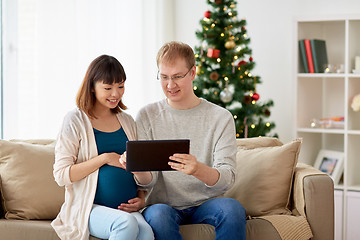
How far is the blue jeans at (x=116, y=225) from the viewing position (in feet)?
6.79

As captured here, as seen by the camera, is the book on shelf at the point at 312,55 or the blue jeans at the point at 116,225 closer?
the blue jeans at the point at 116,225

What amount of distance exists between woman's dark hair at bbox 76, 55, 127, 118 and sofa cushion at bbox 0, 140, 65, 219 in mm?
494

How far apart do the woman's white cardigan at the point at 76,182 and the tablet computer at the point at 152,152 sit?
0.84 ft

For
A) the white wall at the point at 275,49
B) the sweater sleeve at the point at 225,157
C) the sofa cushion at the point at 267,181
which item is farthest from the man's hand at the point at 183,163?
the white wall at the point at 275,49

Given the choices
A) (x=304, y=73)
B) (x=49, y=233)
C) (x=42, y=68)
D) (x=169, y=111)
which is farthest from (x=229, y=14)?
(x=49, y=233)

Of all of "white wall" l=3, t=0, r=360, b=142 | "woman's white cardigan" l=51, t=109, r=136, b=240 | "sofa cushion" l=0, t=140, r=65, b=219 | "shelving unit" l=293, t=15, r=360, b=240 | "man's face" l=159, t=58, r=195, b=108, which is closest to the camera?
"woman's white cardigan" l=51, t=109, r=136, b=240

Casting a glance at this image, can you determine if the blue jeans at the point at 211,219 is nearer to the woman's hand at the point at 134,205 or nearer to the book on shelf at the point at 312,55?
the woman's hand at the point at 134,205

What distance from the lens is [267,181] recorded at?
8.66 feet

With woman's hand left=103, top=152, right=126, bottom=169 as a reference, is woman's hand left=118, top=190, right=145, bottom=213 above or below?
below

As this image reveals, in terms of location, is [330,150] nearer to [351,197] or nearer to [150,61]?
[351,197]

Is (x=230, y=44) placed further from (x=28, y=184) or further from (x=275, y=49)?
(x=28, y=184)

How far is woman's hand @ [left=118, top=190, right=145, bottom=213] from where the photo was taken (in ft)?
7.48

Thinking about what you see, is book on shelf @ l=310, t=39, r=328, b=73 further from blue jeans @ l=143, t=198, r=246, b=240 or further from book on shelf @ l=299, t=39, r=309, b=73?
blue jeans @ l=143, t=198, r=246, b=240

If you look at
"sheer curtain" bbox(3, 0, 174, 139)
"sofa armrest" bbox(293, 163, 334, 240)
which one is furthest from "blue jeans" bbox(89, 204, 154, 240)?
"sheer curtain" bbox(3, 0, 174, 139)
